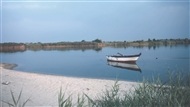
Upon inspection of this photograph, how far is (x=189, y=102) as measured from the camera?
3.04 meters

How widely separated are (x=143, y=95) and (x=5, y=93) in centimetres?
741

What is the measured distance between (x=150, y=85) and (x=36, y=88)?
8.55m

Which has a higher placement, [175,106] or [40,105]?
[175,106]

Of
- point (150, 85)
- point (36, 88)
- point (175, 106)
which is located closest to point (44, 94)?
point (36, 88)

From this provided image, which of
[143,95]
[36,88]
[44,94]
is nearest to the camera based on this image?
[143,95]

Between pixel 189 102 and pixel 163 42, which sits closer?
pixel 189 102

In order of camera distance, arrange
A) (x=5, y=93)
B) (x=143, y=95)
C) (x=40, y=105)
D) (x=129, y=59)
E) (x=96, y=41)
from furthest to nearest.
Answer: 1. (x=96, y=41)
2. (x=129, y=59)
3. (x=5, y=93)
4. (x=40, y=105)
5. (x=143, y=95)

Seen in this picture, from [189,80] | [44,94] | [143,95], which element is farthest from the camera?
[44,94]

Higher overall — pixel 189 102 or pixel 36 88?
pixel 189 102

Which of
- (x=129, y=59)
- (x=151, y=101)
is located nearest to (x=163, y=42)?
(x=129, y=59)

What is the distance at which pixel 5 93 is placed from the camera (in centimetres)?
888

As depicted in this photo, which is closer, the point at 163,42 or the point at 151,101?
the point at 151,101

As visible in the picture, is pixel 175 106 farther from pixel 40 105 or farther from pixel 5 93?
pixel 5 93

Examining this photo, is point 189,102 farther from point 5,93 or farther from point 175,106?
point 5,93
